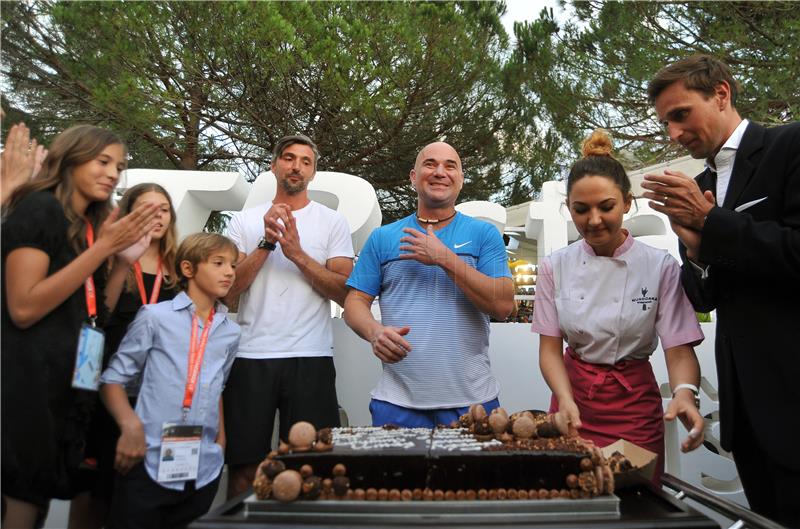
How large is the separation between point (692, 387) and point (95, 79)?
9492 mm

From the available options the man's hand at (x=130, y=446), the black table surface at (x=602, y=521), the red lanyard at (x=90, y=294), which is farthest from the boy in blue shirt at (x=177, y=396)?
the black table surface at (x=602, y=521)

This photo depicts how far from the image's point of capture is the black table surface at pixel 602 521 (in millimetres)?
1233

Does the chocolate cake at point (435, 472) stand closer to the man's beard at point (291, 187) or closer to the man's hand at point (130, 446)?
the man's hand at point (130, 446)

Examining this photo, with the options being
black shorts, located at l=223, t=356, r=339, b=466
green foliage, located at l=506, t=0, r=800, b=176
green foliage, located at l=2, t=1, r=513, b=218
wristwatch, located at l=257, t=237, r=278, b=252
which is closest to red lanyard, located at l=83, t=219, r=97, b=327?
black shorts, located at l=223, t=356, r=339, b=466

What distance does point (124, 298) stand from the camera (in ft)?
7.83

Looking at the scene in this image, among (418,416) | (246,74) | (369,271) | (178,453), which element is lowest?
(178,453)

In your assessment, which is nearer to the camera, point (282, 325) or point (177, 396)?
point (177, 396)

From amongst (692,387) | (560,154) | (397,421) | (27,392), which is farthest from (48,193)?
(560,154)

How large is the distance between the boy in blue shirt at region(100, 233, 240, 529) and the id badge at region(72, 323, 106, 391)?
18cm

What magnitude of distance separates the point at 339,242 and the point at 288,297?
35cm

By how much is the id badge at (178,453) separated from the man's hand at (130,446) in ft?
0.21

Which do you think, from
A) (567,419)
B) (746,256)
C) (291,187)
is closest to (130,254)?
(291,187)

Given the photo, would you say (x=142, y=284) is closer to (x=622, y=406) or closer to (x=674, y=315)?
(x=622, y=406)

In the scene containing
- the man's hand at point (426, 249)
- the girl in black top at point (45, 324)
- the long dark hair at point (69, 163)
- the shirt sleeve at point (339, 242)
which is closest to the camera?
the girl in black top at point (45, 324)
